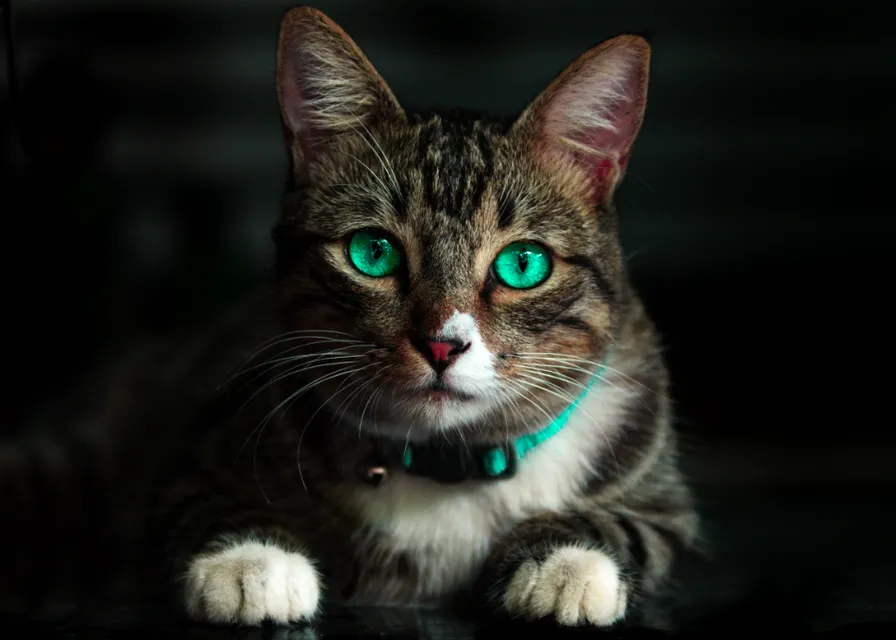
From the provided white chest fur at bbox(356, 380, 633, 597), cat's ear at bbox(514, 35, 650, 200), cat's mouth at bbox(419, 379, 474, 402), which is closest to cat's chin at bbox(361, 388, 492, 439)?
cat's mouth at bbox(419, 379, 474, 402)

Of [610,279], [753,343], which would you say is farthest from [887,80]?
[610,279]

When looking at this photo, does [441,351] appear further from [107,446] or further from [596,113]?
[107,446]

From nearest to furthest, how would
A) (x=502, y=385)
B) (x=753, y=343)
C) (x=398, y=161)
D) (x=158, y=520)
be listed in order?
(x=502, y=385) → (x=398, y=161) → (x=158, y=520) → (x=753, y=343)

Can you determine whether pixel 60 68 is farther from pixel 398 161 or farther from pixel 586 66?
pixel 586 66

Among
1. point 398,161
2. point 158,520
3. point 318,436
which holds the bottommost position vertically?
point 158,520

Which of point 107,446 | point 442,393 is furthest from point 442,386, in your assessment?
point 107,446

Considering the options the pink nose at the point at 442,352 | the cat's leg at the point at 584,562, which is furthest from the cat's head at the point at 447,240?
the cat's leg at the point at 584,562

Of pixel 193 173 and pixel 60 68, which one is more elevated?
pixel 60 68
